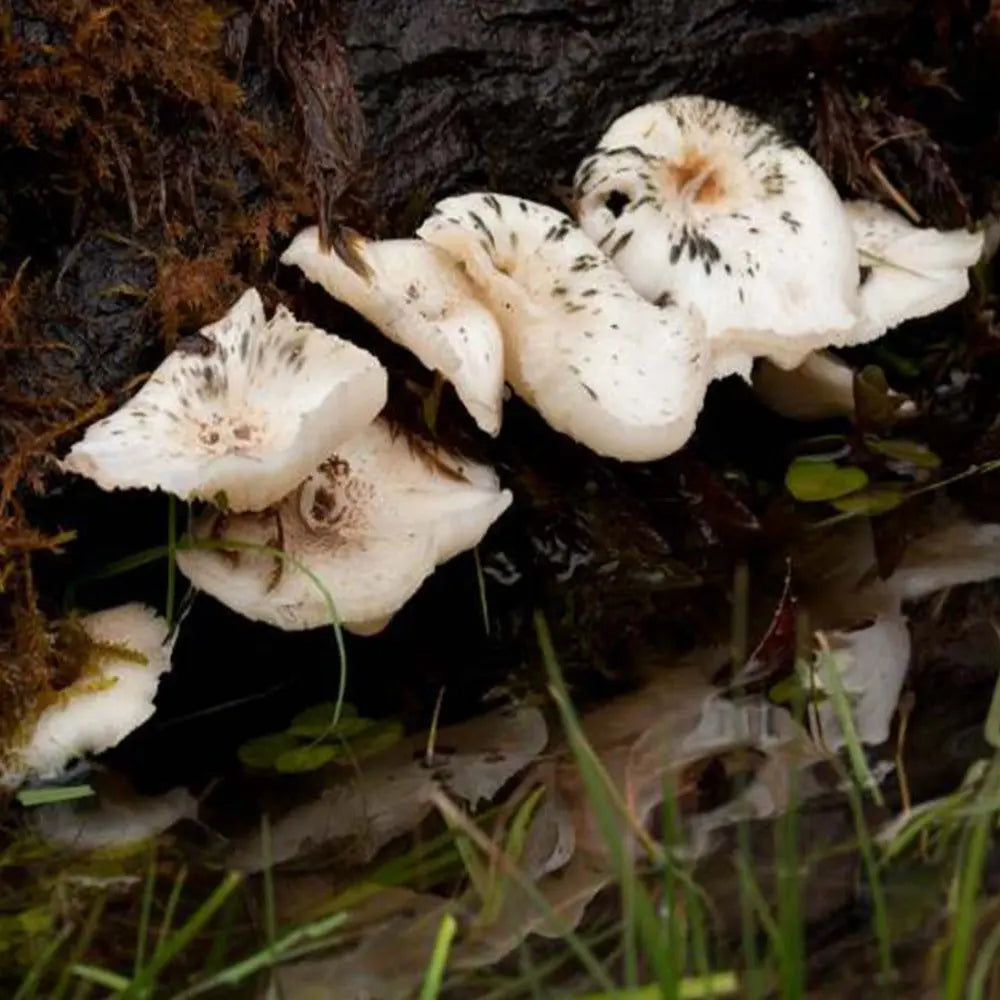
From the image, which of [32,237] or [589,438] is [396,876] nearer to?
[589,438]

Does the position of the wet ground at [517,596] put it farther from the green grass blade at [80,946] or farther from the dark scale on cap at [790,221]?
the dark scale on cap at [790,221]

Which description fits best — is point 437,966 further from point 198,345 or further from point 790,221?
point 790,221

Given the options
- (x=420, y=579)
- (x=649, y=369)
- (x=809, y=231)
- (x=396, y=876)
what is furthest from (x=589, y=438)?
(x=396, y=876)

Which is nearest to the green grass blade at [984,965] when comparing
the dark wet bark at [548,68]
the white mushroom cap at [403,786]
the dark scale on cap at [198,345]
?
the white mushroom cap at [403,786]

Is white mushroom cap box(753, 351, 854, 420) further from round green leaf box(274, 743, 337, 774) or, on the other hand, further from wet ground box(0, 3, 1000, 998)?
round green leaf box(274, 743, 337, 774)

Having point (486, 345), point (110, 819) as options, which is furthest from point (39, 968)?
point (486, 345)

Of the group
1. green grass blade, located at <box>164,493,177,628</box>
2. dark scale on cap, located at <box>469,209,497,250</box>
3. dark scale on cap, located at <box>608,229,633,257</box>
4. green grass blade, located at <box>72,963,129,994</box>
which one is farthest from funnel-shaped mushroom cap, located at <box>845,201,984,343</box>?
green grass blade, located at <box>72,963,129,994</box>
